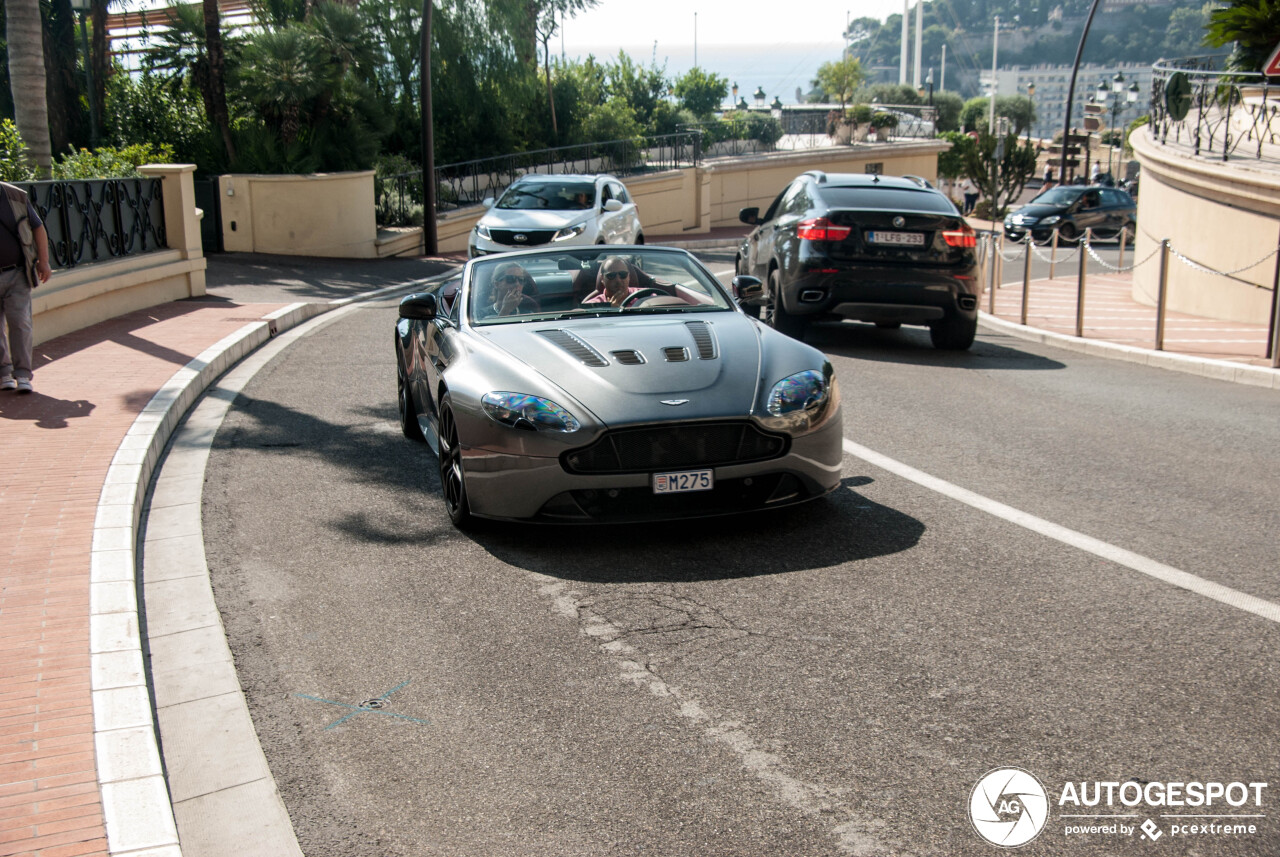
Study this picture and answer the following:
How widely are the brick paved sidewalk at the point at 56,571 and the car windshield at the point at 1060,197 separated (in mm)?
32007

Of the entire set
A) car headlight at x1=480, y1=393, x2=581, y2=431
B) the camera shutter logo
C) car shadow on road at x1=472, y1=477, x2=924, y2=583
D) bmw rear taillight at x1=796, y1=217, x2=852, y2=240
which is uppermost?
bmw rear taillight at x1=796, y1=217, x2=852, y2=240

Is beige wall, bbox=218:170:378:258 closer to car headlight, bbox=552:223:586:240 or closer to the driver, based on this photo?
car headlight, bbox=552:223:586:240

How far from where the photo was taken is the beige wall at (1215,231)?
16.0 meters

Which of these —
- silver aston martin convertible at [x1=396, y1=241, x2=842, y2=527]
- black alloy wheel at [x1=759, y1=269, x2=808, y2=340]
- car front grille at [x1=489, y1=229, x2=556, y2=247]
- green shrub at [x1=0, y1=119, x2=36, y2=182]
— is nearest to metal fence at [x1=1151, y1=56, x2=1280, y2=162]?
black alloy wheel at [x1=759, y1=269, x2=808, y2=340]

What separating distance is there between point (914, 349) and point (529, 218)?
9184mm

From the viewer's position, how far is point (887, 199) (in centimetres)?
1291

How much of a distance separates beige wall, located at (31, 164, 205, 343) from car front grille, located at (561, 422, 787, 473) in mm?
8068

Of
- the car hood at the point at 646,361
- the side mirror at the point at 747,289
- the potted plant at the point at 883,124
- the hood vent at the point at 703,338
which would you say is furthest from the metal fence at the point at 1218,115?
the potted plant at the point at 883,124

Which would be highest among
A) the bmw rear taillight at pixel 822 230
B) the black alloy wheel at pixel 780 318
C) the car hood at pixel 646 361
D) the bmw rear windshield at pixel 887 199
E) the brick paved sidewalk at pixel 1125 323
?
the bmw rear windshield at pixel 887 199

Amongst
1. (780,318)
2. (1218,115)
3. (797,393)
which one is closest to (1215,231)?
(1218,115)

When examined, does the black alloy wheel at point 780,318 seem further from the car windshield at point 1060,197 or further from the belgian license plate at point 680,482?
the car windshield at point 1060,197

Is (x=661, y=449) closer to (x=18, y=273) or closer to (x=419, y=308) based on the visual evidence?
(x=419, y=308)

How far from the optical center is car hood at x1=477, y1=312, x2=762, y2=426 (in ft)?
18.9

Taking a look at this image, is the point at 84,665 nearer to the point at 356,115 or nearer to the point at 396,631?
the point at 396,631
